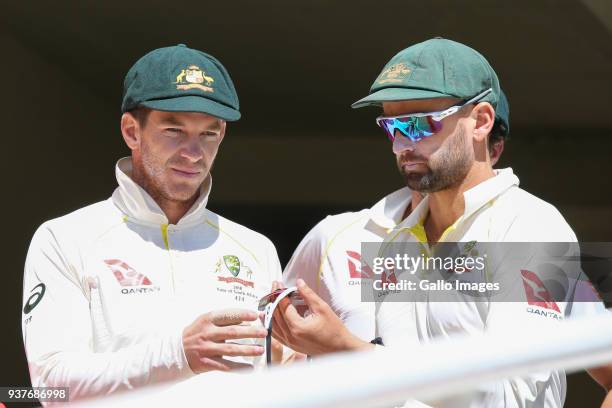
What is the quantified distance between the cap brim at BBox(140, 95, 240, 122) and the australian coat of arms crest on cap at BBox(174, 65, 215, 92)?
3 centimetres

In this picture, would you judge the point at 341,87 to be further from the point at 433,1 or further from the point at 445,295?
the point at 445,295

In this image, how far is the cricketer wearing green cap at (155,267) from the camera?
2.15m

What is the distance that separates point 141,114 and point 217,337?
64cm

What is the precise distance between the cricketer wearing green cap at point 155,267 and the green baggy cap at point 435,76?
0.35 meters

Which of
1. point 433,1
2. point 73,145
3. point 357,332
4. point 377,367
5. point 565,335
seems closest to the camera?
point 377,367

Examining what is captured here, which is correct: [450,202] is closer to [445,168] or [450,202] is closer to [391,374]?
[445,168]

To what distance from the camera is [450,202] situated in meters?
2.42

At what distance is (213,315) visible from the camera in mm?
2070

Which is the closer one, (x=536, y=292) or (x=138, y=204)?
(x=536, y=292)

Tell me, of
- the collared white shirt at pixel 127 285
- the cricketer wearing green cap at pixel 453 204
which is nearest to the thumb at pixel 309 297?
the cricketer wearing green cap at pixel 453 204

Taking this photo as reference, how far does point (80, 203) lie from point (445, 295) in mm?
5189

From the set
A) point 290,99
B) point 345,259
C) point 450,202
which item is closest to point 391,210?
point 345,259

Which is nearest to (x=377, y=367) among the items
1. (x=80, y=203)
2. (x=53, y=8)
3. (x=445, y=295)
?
(x=445, y=295)

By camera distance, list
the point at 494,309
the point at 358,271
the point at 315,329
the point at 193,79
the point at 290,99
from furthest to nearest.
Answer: the point at 290,99 < the point at 358,271 < the point at 193,79 < the point at 494,309 < the point at 315,329
